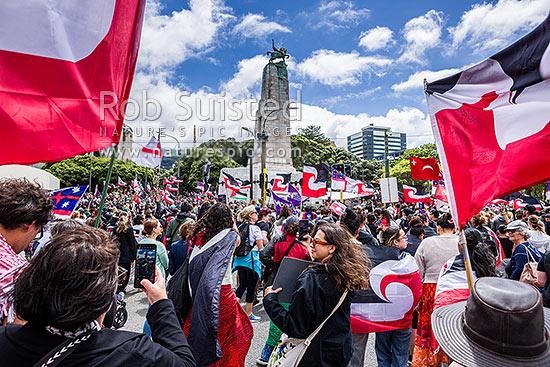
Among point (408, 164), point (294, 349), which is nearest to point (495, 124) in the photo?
point (294, 349)

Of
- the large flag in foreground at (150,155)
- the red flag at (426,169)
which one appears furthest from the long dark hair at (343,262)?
the large flag in foreground at (150,155)

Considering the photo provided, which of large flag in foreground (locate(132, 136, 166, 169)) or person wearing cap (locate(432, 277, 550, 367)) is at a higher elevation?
large flag in foreground (locate(132, 136, 166, 169))

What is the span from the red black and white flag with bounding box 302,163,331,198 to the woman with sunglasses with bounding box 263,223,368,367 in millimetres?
9308

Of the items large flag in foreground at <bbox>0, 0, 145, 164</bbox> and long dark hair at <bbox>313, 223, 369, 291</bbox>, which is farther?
long dark hair at <bbox>313, 223, 369, 291</bbox>

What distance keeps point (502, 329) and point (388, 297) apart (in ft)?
7.78

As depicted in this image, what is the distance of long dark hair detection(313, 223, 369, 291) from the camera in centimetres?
242

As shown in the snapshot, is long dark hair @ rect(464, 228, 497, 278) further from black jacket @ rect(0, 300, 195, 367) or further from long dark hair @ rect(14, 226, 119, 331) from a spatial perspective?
long dark hair @ rect(14, 226, 119, 331)

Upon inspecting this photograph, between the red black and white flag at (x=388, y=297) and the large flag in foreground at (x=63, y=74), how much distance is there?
2733mm

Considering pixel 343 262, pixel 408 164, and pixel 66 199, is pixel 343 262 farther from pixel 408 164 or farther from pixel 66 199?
pixel 408 164

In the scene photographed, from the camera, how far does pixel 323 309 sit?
2.36m

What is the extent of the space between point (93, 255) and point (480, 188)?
2.60 metres

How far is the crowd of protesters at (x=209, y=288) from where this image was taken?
1.19 meters

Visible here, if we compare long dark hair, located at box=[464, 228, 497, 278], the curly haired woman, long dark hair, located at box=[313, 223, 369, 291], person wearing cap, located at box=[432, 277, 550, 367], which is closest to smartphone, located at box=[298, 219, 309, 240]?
the curly haired woman

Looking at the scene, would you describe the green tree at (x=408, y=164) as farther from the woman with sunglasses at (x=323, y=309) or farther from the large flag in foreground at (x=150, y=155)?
the woman with sunglasses at (x=323, y=309)
